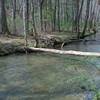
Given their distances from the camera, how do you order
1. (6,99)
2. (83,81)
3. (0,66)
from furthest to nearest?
(0,66), (83,81), (6,99)

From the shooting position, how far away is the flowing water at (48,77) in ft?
27.0

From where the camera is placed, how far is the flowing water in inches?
324

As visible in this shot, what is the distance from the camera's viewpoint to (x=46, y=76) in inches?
408

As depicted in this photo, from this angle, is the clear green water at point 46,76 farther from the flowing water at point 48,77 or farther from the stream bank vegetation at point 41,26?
the stream bank vegetation at point 41,26

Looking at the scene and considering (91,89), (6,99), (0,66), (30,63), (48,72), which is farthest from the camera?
(30,63)

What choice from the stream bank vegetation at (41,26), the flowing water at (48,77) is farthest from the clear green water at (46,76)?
the stream bank vegetation at (41,26)

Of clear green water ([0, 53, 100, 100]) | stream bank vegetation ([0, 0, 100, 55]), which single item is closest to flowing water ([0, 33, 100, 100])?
clear green water ([0, 53, 100, 100])

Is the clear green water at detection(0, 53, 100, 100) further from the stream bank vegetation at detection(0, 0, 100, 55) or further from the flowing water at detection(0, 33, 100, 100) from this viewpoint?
the stream bank vegetation at detection(0, 0, 100, 55)

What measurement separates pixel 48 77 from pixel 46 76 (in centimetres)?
17

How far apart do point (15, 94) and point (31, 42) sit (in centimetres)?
795

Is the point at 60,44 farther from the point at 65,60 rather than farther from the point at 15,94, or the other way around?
the point at 15,94

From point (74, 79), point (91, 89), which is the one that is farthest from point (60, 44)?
point (91, 89)

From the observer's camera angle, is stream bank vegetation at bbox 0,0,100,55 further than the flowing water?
Yes

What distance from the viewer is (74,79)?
32.0 ft
